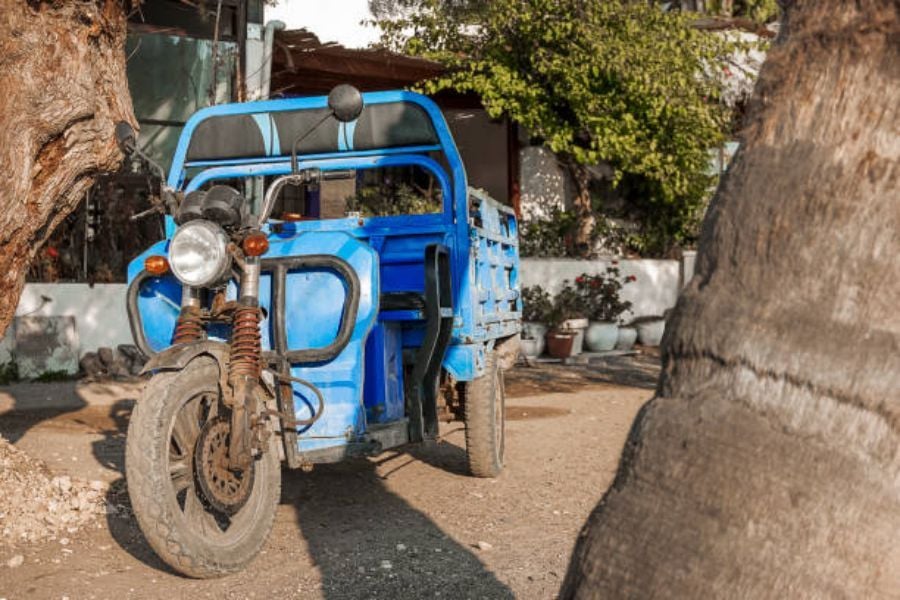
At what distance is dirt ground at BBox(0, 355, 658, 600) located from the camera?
3.89m

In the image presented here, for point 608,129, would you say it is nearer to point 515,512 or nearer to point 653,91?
point 653,91

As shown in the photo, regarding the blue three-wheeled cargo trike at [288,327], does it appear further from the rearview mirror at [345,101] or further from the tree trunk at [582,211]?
the tree trunk at [582,211]

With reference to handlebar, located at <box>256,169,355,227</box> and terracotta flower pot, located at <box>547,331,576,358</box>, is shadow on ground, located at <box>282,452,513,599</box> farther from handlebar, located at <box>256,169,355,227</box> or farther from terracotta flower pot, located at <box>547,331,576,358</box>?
terracotta flower pot, located at <box>547,331,576,358</box>

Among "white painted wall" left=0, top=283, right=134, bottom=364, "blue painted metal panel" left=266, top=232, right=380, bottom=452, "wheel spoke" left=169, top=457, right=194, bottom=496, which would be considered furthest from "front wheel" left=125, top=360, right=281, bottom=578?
"white painted wall" left=0, top=283, right=134, bottom=364

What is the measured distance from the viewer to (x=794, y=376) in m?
1.42

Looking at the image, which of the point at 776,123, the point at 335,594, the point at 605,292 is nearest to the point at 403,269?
the point at 335,594

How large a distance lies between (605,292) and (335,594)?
10352mm

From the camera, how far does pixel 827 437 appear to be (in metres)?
1.41

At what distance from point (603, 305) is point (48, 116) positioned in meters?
9.79

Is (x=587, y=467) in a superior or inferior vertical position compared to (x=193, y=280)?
inferior

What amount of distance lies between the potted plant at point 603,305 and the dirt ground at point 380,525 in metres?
4.87

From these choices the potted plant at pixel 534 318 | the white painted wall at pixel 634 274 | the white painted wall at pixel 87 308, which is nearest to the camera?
the white painted wall at pixel 87 308

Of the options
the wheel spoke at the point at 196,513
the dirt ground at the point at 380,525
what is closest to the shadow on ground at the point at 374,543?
the dirt ground at the point at 380,525

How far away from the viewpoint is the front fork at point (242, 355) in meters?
4.00
